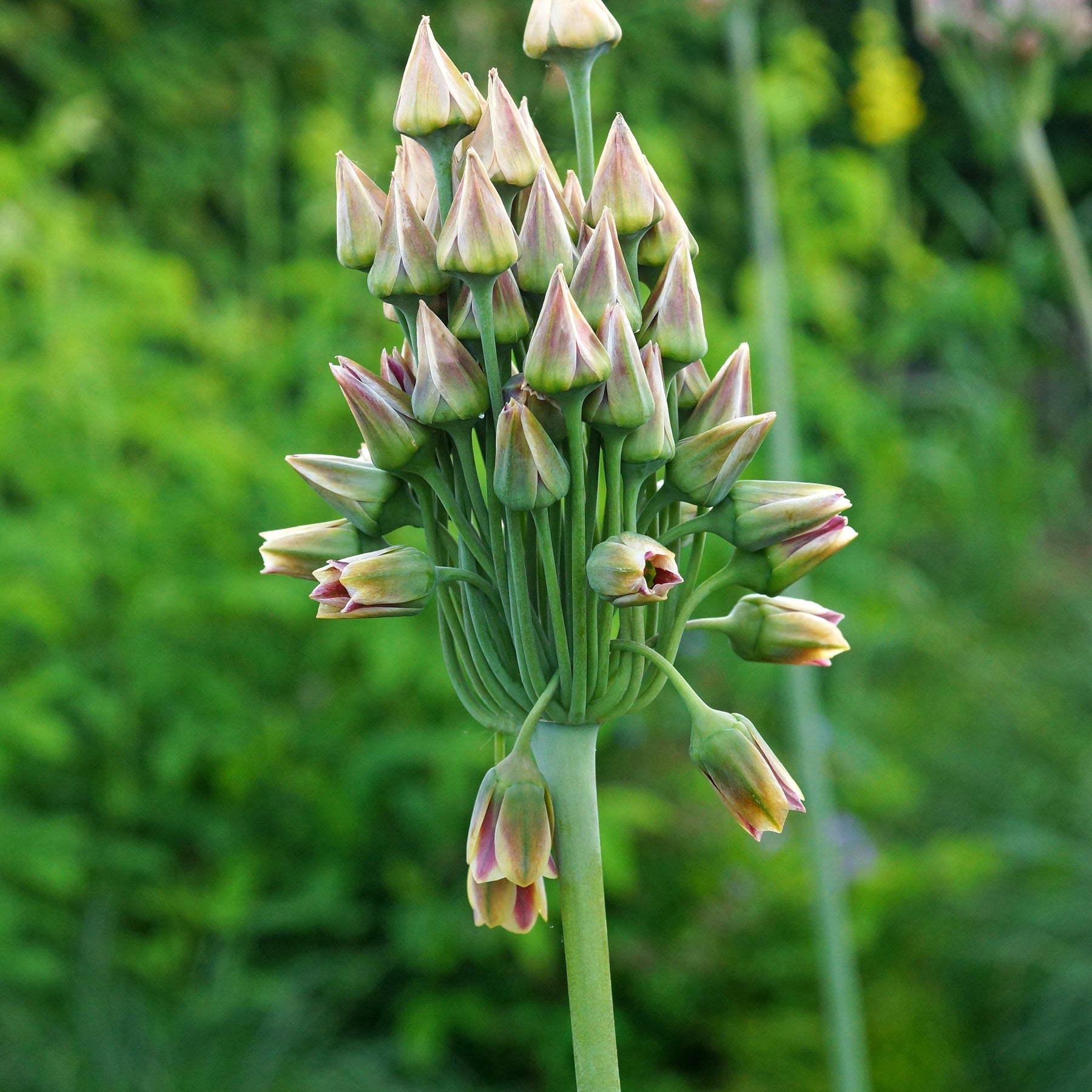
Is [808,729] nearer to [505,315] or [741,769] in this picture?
[741,769]

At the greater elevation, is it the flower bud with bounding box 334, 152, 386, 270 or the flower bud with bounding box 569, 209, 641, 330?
the flower bud with bounding box 334, 152, 386, 270

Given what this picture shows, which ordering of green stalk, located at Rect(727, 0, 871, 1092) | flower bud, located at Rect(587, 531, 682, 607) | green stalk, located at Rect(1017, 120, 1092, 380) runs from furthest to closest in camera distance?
1. green stalk, located at Rect(1017, 120, 1092, 380)
2. green stalk, located at Rect(727, 0, 871, 1092)
3. flower bud, located at Rect(587, 531, 682, 607)

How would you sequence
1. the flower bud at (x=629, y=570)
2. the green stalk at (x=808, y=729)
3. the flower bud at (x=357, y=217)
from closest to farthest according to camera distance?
1. the flower bud at (x=629, y=570)
2. the flower bud at (x=357, y=217)
3. the green stalk at (x=808, y=729)

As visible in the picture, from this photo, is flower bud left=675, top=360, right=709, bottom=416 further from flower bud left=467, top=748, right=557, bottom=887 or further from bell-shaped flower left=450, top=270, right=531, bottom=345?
flower bud left=467, top=748, right=557, bottom=887

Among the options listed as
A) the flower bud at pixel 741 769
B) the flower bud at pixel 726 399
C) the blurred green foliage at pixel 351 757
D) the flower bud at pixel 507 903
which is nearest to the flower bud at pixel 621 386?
the flower bud at pixel 726 399

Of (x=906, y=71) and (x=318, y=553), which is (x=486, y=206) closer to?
(x=318, y=553)

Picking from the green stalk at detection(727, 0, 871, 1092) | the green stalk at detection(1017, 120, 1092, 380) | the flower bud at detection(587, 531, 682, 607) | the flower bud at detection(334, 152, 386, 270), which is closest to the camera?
the flower bud at detection(587, 531, 682, 607)

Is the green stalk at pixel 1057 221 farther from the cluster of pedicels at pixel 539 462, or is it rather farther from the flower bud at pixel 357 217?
the flower bud at pixel 357 217

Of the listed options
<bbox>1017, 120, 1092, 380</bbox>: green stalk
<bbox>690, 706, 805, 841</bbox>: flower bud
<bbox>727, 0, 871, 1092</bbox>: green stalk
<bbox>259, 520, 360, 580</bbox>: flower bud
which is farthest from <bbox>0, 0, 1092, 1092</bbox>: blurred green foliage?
<bbox>690, 706, 805, 841</bbox>: flower bud
